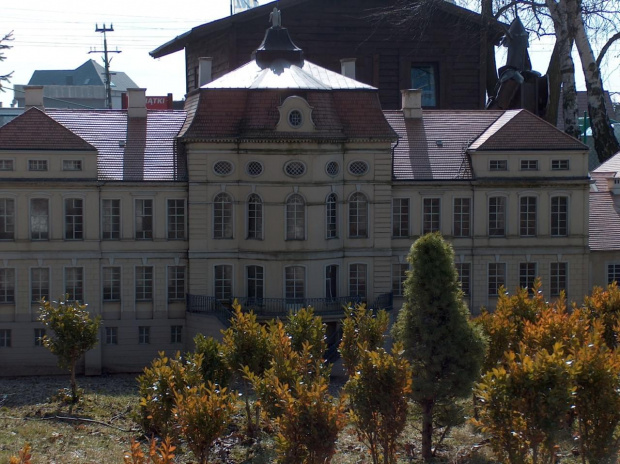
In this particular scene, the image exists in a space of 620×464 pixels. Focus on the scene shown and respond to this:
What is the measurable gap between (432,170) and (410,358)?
17.8 m

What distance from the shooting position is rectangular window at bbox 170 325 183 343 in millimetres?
45188

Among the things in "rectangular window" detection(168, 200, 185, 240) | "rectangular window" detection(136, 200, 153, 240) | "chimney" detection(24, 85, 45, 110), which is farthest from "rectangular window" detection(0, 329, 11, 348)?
"chimney" detection(24, 85, 45, 110)

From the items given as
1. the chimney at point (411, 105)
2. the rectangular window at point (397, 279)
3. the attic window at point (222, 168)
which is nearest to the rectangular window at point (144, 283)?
the attic window at point (222, 168)

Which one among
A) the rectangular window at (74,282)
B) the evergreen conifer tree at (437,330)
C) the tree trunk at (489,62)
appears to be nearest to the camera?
the evergreen conifer tree at (437,330)

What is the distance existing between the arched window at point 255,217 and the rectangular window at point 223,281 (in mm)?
1630

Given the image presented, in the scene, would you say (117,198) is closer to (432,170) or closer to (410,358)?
(432,170)

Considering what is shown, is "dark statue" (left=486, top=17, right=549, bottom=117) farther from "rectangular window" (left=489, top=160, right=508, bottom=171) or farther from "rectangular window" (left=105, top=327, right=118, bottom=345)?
"rectangular window" (left=105, top=327, right=118, bottom=345)

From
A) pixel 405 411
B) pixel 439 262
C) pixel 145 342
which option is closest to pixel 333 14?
pixel 145 342

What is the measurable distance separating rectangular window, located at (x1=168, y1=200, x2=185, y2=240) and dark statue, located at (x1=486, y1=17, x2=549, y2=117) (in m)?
19.0

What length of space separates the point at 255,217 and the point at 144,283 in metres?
5.19

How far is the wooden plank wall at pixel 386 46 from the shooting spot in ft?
193

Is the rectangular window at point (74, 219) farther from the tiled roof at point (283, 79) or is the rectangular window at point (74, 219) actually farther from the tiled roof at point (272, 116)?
the tiled roof at point (283, 79)

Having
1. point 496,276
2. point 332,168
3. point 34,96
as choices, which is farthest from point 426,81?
point 34,96

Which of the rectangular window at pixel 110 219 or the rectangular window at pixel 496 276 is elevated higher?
the rectangular window at pixel 110 219
